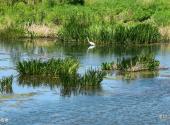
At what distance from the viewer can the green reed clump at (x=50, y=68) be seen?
23.1m

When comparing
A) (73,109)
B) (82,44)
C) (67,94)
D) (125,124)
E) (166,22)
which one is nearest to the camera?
(125,124)

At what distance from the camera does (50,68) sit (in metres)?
23.2

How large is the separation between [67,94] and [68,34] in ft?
55.4

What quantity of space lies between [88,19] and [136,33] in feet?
21.6

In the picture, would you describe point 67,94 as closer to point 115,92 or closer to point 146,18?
point 115,92

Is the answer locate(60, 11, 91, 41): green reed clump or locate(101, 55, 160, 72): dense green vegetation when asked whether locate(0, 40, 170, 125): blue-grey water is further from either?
locate(60, 11, 91, 41): green reed clump

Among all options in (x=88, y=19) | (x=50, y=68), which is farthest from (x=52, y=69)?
(x=88, y=19)

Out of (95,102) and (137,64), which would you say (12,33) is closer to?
(137,64)

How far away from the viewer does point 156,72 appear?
2534 centimetres

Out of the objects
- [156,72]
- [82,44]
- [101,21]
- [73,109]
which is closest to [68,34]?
[82,44]

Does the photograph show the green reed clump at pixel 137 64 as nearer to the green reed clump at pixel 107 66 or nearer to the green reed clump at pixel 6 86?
the green reed clump at pixel 107 66

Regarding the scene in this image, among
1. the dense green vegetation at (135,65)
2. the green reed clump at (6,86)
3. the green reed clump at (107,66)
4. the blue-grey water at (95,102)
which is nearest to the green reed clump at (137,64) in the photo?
the dense green vegetation at (135,65)

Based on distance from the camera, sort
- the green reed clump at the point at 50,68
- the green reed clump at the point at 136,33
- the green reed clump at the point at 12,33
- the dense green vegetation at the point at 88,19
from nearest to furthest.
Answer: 1. the green reed clump at the point at 50,68
2. the green reed clump at the point at 136,33
3. the dense green vegetation at the point at 88,19
4. the green reed clump at the point at 12,33

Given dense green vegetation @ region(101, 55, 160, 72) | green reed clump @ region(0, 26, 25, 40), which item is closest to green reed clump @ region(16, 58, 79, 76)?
dense green vegetation @ region(101, 55, 160, 72)
